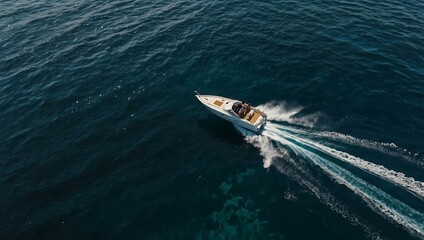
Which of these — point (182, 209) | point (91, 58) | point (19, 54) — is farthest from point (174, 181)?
point (19, 54)

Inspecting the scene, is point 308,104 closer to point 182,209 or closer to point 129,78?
point 182,209

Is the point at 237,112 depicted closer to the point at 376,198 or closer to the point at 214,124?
the point at 214,124

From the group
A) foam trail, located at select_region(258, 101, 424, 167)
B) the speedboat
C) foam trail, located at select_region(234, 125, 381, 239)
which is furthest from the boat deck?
foam trail, located at select_region(258, 101, 424, 167)

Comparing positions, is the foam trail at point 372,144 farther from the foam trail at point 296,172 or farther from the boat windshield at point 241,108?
the boat windshield at point 241,108

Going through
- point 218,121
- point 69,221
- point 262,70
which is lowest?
point 69,221

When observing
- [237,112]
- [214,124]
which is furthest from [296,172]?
[214,124]

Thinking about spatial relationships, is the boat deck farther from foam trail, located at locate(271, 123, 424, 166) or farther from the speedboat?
foam trail, located at locate(271, 123, 424, 166)

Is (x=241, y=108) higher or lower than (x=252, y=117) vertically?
higher
